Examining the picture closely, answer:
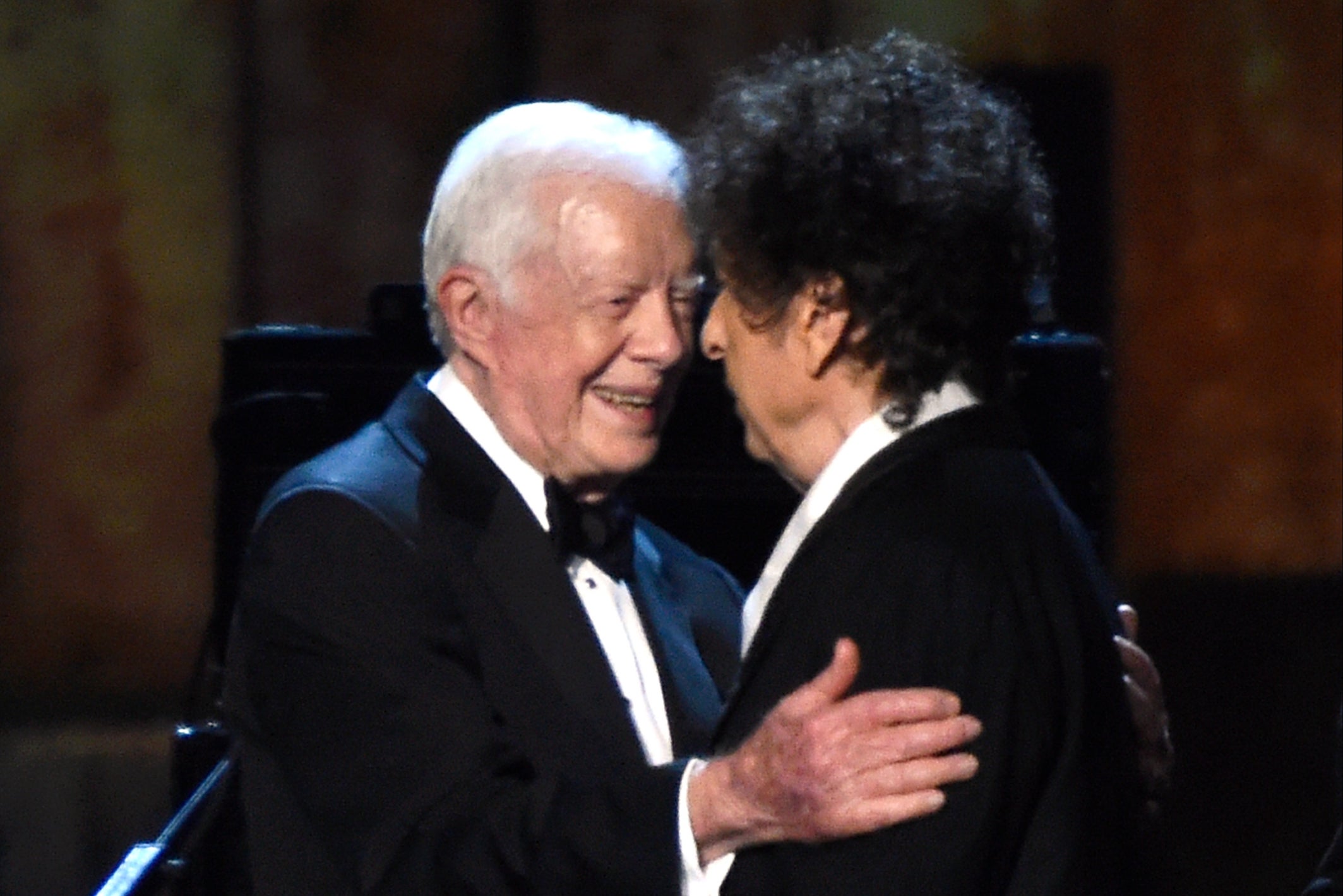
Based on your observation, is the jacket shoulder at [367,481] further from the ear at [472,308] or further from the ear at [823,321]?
the ear at [823,321]

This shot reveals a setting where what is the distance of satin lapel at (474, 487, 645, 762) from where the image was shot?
189 cm

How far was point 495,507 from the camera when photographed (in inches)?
77.9

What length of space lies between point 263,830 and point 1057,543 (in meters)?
0.85

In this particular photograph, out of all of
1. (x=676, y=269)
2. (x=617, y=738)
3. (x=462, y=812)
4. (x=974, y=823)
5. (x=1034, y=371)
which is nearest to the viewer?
(x=974, y=823)

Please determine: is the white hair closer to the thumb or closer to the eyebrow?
the eyebrow

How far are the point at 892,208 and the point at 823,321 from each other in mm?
107

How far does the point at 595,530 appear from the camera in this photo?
2068 millimetres

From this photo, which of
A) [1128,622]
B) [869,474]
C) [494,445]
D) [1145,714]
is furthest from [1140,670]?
[494,445]

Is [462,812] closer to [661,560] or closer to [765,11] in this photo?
[661,560]

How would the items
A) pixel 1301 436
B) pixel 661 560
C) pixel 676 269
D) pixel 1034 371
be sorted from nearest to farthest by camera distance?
pixel 676 269 < pixel 661 560 < pixel 1034 371 < pixel 1301 436

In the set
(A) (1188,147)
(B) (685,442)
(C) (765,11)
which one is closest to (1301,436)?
(A) (1188,147)

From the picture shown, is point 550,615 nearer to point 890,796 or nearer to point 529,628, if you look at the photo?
point 529,628

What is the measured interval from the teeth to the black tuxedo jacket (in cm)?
15

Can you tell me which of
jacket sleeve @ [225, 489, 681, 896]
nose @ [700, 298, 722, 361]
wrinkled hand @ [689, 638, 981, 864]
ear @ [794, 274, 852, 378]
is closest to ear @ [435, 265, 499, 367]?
jacket sleeve @ [225, 489, 681, 896]
